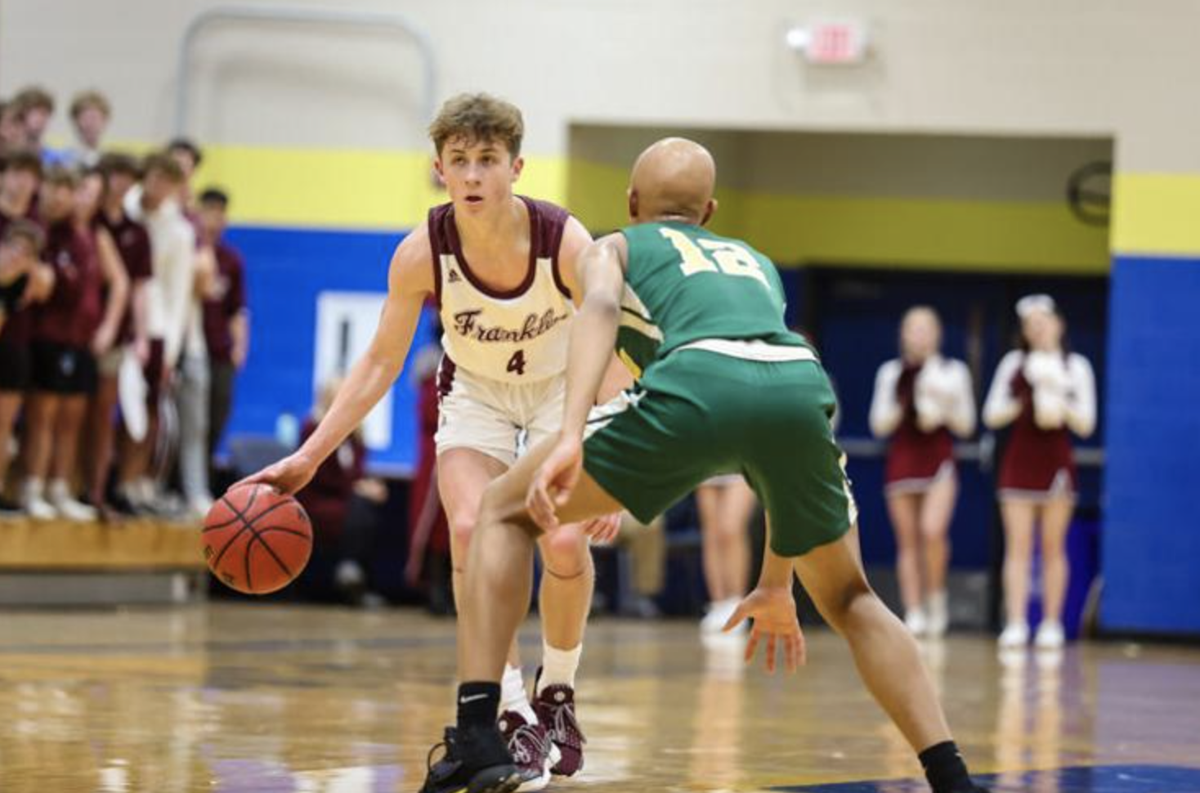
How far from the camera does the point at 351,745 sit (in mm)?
6207

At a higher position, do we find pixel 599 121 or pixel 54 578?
pixel 599 121

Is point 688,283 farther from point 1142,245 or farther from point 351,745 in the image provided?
point 1142,245

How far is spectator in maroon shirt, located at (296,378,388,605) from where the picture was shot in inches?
547

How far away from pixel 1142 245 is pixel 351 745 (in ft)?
28.9

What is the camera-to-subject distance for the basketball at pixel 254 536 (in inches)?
216

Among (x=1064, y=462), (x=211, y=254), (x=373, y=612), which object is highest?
(x=211, y=254)

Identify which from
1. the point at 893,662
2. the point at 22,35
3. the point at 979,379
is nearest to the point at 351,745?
the point at 893,662

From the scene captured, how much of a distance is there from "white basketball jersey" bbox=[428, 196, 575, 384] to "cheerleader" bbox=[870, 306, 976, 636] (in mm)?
8545

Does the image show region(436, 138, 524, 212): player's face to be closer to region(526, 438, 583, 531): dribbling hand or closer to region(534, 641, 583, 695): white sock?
region(526, 438, 583, 531): dribbling hand

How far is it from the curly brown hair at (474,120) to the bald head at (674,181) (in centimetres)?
40

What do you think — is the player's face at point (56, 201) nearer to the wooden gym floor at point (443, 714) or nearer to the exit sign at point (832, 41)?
the wooden gym floor at point (443, 714)

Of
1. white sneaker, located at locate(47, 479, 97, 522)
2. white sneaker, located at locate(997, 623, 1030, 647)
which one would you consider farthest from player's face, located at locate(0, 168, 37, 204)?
white sneaker, located at locate(997, 623, 1030, 647)

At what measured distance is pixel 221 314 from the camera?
43.2 feet

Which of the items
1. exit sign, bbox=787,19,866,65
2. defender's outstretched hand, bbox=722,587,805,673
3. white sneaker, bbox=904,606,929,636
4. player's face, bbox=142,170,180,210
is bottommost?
white sneaker, bbox=904,606,929,636
